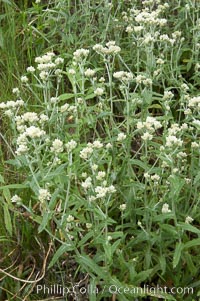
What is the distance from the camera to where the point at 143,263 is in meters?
2.82

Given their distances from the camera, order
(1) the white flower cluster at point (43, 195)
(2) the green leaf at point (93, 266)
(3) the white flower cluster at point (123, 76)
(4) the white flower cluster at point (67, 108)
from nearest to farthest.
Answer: (1) the white flower cluster at point (43, 195), (2) the green leaf at point (93, 266), (4) the white flower cluster at point (67, 108), (3) the white flower cluster at point (123, 76)

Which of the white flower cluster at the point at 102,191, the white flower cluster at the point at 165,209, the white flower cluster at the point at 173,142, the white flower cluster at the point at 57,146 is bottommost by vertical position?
the white flower cluster at the point at 165,209

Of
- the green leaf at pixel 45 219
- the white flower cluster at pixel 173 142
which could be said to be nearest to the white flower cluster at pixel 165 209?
the white flower cluster at pixel 173 142

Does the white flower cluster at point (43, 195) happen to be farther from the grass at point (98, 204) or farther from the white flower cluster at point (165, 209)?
the white flower cluster at point (165, 209)

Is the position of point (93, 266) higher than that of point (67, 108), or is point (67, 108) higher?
point (67, 108)

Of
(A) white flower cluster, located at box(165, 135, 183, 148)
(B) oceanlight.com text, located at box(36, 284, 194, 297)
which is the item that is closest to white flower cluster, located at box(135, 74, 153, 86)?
(A) white flower cluster, located at box(165, 135, 183, 148)

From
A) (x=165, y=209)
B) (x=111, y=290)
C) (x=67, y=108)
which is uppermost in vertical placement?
(x=67, y=108)

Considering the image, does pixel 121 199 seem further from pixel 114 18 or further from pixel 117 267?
pixel 114 18

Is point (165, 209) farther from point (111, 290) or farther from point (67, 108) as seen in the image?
point (67, 108)

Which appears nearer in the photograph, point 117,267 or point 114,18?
point 117,267

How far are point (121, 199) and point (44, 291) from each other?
58 cm

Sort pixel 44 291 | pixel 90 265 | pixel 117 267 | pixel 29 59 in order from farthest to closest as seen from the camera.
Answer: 1. pixel 29 59
2. pixel 44 291
3. pixel 117 267
4. pixel 90 265

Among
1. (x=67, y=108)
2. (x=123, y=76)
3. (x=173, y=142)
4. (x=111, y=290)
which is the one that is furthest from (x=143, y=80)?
(x=111, y=290)

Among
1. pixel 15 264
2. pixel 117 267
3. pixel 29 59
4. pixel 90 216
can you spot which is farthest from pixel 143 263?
pixel 29 59
